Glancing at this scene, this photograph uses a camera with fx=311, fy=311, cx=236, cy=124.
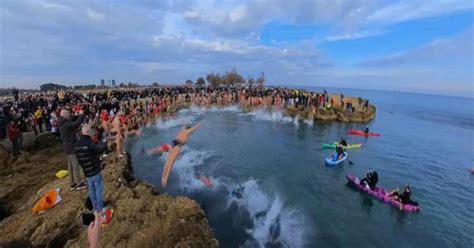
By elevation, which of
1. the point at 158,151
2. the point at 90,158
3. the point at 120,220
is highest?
the point at 90,158

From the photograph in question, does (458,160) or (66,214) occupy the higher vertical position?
(66,214)

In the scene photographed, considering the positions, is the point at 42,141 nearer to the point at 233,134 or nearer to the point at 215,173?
the point at 215,173

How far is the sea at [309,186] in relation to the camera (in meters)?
13.7

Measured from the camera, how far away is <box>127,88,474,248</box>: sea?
13727mm

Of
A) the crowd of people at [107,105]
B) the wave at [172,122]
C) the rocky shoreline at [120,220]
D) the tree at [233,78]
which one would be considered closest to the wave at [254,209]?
the rocky shoreline at [120,220]

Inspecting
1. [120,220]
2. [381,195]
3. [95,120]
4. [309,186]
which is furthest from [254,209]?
[95,120]

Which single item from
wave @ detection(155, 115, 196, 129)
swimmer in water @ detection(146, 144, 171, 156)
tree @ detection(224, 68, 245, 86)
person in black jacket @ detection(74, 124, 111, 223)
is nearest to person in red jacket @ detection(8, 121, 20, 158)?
swimmer in water @ detection(146, 144, 171, 156)

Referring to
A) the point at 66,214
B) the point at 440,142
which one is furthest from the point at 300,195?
the point at 440,142

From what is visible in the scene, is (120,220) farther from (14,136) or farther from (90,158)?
(14,136)

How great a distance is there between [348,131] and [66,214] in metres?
36.6

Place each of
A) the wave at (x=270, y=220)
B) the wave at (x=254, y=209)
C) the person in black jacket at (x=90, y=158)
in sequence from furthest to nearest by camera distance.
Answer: the wave at (x=254, y=209) < the wave at (x=270, y=220) < the person in black jacket at (x=90, y=158)

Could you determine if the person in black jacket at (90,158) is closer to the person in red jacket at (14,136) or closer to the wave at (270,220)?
the wave at (270,220)

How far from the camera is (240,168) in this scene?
73.3 feet

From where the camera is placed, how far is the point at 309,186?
19.8m
